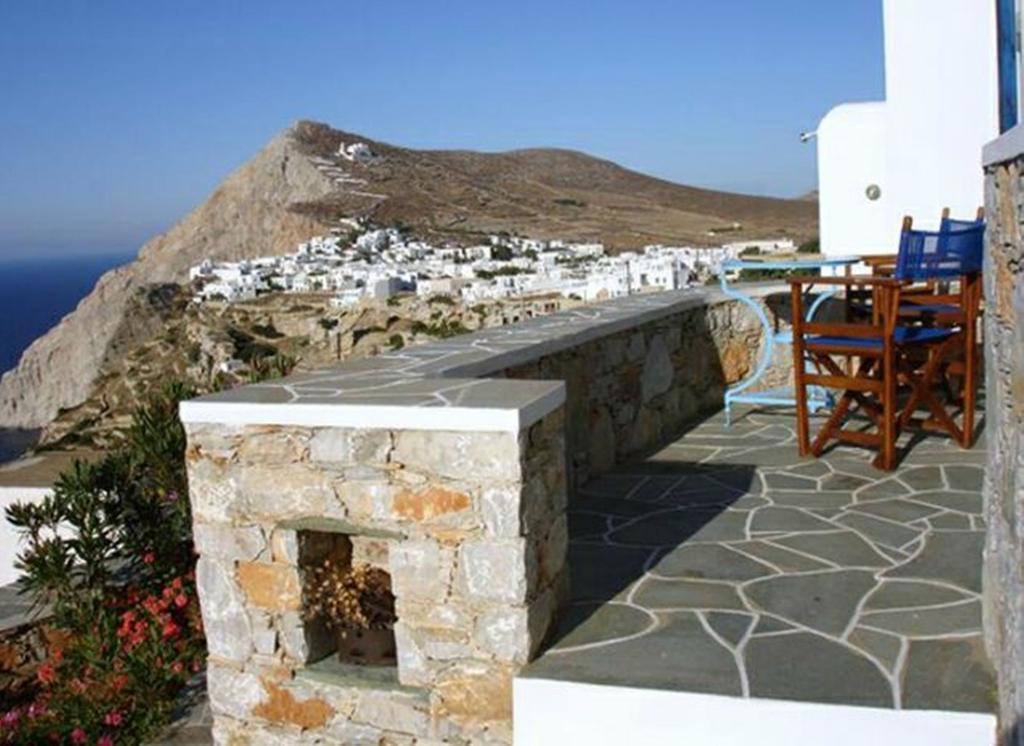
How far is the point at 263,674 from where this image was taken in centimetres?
346

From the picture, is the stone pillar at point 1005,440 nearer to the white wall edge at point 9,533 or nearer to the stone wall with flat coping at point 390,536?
the stone wall with flat coping at point 390,536

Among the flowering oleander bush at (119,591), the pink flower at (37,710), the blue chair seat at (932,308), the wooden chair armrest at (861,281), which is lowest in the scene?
the pink flower at (37,710)

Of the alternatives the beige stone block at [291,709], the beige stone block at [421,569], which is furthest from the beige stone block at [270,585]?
the beige stone block at [421,569]

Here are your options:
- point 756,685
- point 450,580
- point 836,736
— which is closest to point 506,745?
point 450,580

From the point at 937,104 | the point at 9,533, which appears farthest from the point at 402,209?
the point at 937,104

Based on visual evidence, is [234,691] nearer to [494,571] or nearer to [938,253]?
[494,571]

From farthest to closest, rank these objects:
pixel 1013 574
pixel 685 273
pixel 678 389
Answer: pixel 685 273 < pixel 678 389 < pixel 1013 574

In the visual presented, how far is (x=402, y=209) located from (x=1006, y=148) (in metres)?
76.6

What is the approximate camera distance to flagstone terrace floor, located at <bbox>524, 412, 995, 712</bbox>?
9.78 ft

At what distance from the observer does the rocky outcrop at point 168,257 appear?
180 ft

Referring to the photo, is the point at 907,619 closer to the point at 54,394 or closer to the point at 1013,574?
the point at 1013,574

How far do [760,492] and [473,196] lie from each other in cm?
7875

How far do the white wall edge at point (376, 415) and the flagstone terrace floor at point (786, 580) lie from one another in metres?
0.77

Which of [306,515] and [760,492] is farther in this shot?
[760,492]
